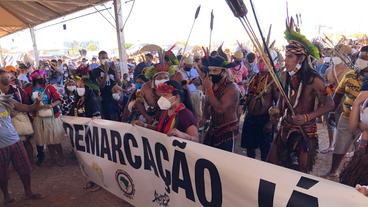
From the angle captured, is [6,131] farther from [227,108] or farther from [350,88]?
[350,88]

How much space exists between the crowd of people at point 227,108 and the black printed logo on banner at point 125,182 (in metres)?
0.66

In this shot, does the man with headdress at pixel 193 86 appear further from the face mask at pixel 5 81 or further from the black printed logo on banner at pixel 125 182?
the face mask at pixel 5 81

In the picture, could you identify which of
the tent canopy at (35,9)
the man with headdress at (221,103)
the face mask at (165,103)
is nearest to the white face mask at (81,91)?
the man with headdress at (221,103)

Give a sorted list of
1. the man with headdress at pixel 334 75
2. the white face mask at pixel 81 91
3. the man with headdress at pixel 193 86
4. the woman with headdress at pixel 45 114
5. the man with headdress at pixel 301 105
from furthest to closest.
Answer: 1. the man with headdress at pixel 334 75
2. the white face mask at pixel 81 91
3. the woman with headdress at pixel 45 114
4. the man with headdress at pixel 193 86
5. the man with headdress at pixel 301 105

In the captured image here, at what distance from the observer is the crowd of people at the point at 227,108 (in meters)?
3.46

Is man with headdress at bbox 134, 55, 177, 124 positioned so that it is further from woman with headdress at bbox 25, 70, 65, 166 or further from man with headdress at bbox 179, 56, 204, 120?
woman with headdress at bbox 25, 70, 65, 166

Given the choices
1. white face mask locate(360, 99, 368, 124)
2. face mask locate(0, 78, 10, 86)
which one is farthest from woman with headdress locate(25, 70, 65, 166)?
white face mask locate(360, 99, 368, 124)

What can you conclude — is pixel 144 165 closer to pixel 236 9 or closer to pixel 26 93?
pixel 236 9

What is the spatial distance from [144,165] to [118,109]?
3.36m

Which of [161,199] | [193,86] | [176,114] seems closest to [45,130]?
[193,86]

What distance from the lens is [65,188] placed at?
17.0 feet

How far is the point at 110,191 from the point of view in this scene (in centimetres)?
443

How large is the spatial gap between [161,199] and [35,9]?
11788 millimetres

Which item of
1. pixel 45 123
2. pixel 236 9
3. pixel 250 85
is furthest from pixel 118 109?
pixel 236 9
